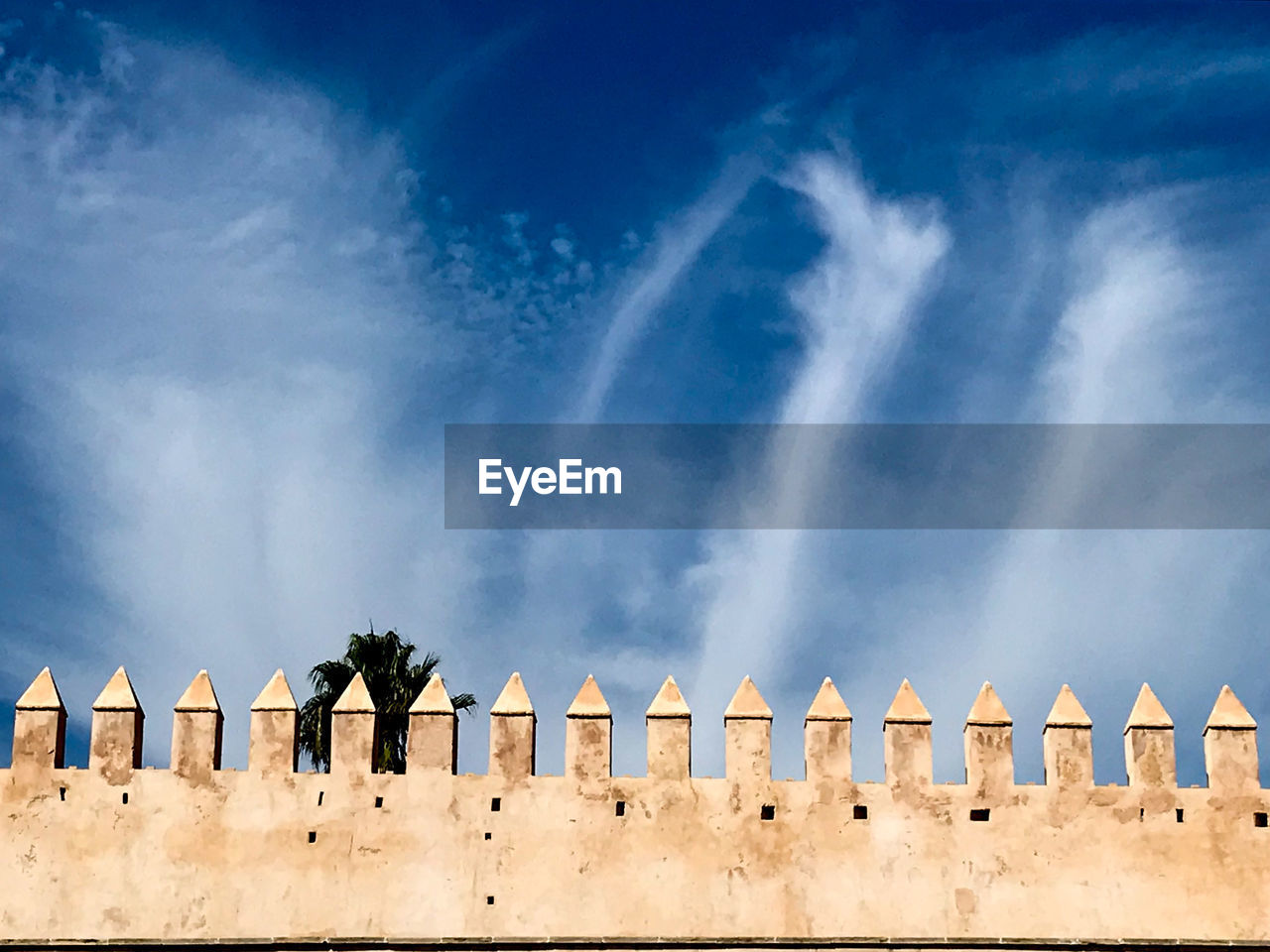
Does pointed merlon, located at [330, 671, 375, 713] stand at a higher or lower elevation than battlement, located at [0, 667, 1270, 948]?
higher

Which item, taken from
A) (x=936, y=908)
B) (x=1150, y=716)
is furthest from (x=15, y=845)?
(x=1150, y=716)

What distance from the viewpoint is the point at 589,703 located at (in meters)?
22.0

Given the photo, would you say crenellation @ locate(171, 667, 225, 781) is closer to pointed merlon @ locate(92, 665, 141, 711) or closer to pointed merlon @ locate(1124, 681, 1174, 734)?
pointed merlon @ locate(92, 665, 141, 711)

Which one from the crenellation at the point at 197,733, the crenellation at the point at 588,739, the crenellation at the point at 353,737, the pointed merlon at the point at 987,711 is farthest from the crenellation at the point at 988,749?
the crenellation at the point at 197,733

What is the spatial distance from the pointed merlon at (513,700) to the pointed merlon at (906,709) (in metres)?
4.10

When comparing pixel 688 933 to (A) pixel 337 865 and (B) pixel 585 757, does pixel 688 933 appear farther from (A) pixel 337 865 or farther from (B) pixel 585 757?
(A) pixel 337 865

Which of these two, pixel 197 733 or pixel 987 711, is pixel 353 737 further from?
pixel 987 711

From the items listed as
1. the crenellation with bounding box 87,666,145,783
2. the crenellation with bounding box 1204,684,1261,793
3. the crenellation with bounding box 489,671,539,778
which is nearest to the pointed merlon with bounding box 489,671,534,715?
the crenellation with bounding box 489,671,539,778

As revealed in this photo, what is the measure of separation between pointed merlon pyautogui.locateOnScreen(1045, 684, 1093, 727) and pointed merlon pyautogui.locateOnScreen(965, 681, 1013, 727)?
0.49m

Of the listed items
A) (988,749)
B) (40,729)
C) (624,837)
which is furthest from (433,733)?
(988,749)

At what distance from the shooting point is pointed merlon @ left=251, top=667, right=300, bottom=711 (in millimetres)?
21844

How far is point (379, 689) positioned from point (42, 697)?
37.4ft

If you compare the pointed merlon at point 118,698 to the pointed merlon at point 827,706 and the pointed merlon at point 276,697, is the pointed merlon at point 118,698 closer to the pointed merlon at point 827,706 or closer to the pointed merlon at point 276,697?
the pointed merlon at point 276,697

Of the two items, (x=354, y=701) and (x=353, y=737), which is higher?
(x=354, y=701)
